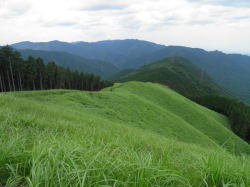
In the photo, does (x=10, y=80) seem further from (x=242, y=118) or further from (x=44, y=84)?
(x=242, y=118)

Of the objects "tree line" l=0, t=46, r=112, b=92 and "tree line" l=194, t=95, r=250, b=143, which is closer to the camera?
"tree line" l=0, t=46, r=112, b=92

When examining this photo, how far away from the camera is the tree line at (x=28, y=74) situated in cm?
4862

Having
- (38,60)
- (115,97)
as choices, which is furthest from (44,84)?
(115,97)

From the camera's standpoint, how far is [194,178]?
3.20 metres

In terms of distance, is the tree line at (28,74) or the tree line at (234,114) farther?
the tree line at (234,114)

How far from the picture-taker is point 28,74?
2067 inches

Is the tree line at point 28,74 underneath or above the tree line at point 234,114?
above

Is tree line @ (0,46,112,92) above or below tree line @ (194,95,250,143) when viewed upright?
A: above

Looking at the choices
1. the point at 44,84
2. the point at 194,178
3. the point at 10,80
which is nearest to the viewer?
the point at 194,178

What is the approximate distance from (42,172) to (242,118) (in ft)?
227

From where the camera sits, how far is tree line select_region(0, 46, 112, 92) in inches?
1914

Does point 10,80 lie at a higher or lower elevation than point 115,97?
higher

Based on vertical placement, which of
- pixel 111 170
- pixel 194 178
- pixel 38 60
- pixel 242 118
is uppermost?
pixel 38 60

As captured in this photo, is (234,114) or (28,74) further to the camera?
(234,114)
